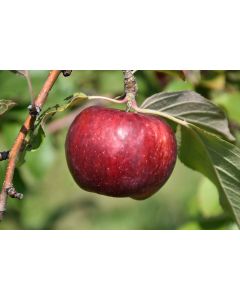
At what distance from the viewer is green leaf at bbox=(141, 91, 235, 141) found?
1.08 metres

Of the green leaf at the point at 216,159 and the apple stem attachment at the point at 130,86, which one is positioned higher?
the apple stem attachment at the point at 130,86

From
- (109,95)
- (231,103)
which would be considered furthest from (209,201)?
(109,95)

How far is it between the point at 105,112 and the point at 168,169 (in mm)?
154

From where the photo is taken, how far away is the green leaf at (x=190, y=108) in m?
1.08

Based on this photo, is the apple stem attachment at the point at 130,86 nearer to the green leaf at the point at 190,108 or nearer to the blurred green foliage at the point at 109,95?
the green leaf at the point at 190,108

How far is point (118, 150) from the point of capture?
1005 mm

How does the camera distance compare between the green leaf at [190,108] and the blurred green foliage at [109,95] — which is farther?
the blurred green foliage at [109,95]

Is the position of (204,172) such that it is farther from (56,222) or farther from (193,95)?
(56,222)

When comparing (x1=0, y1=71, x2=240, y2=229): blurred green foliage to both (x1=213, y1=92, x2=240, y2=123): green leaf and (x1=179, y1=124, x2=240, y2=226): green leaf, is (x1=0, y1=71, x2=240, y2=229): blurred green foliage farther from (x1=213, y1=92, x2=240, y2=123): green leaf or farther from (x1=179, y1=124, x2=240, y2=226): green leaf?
(x1=179, y1=124, x2=240, y2=226): green leaf

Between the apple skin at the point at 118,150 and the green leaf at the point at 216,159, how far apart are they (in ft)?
0.31

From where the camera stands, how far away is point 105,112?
1.02 metres

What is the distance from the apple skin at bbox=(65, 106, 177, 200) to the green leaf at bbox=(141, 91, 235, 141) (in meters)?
0.05

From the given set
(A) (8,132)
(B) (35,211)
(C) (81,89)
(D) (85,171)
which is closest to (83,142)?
(D) (85,171)

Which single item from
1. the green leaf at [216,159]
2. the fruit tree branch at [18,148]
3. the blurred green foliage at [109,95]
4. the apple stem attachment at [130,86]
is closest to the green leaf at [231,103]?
the blurred green foliage at [109,95]
